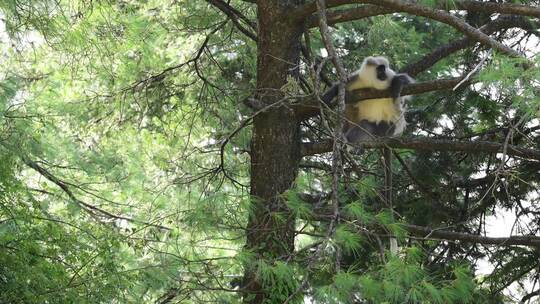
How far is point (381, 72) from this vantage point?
755 cm

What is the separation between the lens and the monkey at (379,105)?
276 inches

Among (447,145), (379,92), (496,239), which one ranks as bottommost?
(496,239)

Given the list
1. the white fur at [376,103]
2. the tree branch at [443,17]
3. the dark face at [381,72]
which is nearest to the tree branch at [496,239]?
the white fur at [376,103]

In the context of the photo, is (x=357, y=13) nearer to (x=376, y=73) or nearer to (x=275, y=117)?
(x=275, y=117)

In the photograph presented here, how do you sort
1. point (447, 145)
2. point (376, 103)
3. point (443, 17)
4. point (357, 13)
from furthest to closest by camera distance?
point (376, 103)
point (447, 145)
point (357, 13)
point (443, 17)

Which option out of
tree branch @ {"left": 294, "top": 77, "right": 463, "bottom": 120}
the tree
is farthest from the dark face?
tree branch @ {"left": 294, "top": 77, "right": 463, "bottom": 120}

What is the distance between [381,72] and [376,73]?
7cm

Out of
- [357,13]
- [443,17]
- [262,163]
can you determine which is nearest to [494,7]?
[443,17]

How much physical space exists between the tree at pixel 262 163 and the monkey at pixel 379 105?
0.23m

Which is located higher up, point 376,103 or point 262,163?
point 376,103

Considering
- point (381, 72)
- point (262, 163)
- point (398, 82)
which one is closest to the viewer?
point (262, 163)

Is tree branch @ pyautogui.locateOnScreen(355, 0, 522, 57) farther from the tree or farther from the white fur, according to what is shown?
the white fur

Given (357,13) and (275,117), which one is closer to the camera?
Result: (357,13)

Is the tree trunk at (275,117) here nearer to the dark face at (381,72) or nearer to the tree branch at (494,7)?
the dark face at (381,72)
